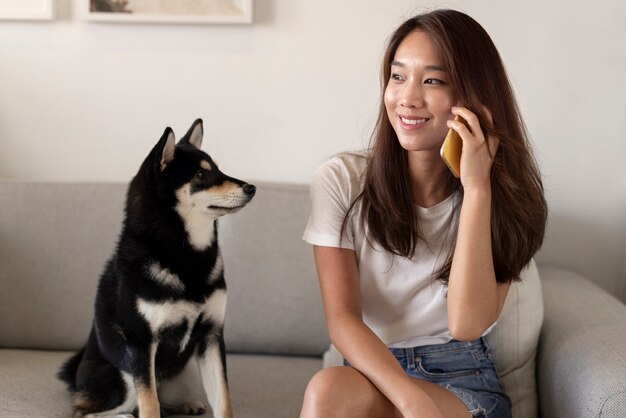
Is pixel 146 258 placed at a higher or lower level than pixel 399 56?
lower

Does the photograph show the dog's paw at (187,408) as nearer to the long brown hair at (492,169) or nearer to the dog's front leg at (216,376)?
the dog's front leg at (216,376)

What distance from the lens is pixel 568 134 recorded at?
230 centimetres

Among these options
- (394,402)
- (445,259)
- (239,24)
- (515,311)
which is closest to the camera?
(394,402)

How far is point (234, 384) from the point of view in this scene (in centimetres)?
187

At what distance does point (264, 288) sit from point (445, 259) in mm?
633

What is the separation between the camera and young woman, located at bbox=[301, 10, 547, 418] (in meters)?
1.44

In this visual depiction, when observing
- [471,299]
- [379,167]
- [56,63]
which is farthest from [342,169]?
[56,63]

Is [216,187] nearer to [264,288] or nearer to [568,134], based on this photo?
[264,288]

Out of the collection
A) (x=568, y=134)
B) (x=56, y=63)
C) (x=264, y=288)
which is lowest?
(x=264, y=288)

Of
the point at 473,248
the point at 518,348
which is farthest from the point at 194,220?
the point at 518,348

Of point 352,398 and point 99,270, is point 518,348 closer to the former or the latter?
point 352,398

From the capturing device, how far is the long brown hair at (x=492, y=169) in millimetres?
Result: 1457

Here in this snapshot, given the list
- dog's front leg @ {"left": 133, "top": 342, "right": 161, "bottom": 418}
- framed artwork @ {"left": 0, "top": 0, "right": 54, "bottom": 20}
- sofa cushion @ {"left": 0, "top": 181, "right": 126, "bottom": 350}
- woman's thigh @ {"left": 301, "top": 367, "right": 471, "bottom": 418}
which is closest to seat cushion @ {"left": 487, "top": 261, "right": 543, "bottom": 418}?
woman's thigh @ {"left": 301, "top": 367, "right": 471, "bottom": 418}

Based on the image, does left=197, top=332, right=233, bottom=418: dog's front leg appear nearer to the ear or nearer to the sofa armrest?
the ear
